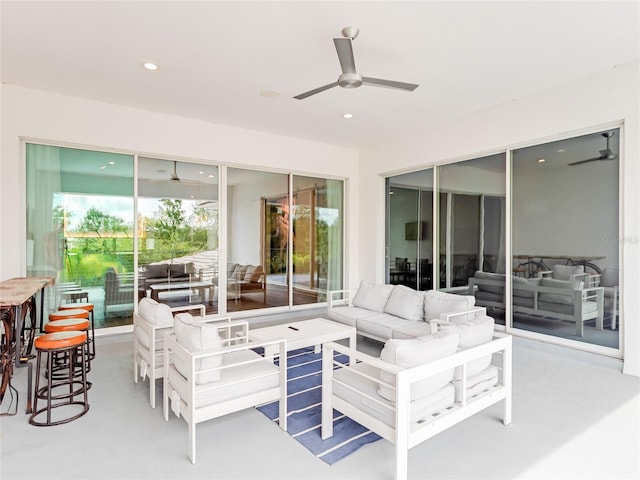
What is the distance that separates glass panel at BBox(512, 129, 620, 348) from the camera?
3.92 m

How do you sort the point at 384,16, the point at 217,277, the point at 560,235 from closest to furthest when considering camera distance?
the point at 384,16 < the point at 560,235 < the point at 217,277

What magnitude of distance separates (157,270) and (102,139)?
6.30 ft

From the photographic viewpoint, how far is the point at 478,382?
8.00 ft

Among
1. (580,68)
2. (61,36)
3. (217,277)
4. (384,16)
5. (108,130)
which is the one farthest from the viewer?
(217,277)

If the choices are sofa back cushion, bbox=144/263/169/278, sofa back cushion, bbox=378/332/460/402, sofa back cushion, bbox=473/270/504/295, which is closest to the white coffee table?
sofa back cushion, bbox=378/332/460/402

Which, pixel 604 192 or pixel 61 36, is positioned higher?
pixel 61 36

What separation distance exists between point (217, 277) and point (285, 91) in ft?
9.96

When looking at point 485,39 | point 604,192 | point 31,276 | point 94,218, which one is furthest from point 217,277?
point 604,192

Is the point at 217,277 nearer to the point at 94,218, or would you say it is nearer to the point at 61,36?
the point at 94,218

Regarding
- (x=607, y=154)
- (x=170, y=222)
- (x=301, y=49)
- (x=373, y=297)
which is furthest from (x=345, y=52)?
(x=170, y=222)

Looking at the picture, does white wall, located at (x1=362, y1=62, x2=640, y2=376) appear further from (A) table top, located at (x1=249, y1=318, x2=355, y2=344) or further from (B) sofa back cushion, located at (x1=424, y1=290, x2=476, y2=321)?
(A) table top, located at (x1=249, y1=318, x2=355, y2=344)

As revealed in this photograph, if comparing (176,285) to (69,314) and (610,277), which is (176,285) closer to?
(69,314)

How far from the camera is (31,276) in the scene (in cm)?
442

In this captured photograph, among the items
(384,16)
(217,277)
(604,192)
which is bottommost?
(217,277)
